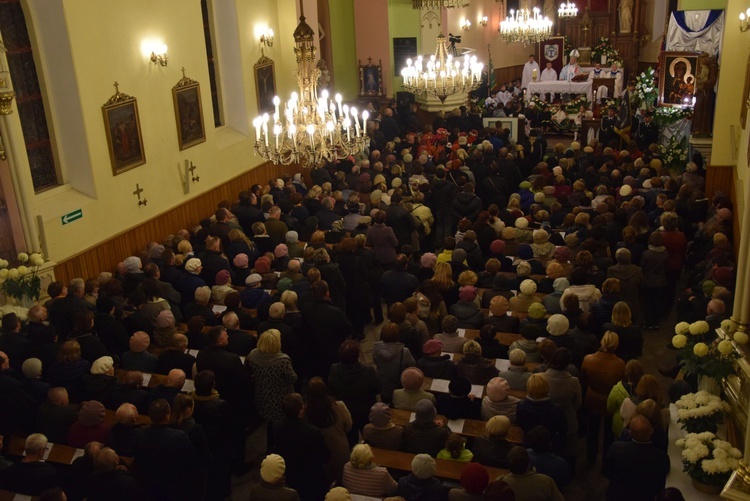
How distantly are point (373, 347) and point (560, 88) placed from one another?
65.4 ft

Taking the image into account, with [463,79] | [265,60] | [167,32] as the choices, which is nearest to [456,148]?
[463,79]

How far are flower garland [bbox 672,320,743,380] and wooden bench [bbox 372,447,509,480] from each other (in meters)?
2.00

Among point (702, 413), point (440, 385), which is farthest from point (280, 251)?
point (702, 413)

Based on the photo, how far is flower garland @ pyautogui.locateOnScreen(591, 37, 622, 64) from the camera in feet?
92.1

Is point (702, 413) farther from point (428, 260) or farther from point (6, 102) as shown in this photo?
point (6, 102)

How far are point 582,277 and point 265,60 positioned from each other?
9887mm

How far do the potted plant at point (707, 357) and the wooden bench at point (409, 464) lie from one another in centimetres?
200

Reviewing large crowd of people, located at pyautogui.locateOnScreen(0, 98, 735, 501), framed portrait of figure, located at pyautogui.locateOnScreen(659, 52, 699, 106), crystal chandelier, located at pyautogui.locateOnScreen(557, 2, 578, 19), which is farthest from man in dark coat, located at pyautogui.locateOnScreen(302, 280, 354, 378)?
crystal chandelier, located at pyautogui.locateOnScreen(557, 2, 578, 19)

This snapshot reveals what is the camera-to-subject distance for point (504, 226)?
12.2 metres

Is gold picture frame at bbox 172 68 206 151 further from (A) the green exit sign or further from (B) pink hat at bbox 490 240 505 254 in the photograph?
(B) pink hat at bbox 490 240 505 254

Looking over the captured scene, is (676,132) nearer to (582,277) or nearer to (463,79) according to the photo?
(463,79)

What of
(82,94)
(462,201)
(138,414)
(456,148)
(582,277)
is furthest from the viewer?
(456,148)

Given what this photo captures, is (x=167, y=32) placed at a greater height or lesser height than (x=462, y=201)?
greater

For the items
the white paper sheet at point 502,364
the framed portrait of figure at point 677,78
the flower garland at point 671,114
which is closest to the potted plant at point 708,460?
the white paper sheet at point 502,364
